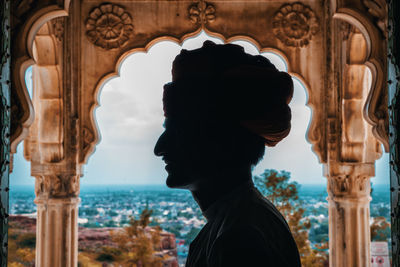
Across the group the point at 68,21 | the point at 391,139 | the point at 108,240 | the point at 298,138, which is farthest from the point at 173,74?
the point at 298,138

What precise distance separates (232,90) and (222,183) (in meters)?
0.19

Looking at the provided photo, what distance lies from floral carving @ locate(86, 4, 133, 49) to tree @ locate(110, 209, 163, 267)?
8.19 ft

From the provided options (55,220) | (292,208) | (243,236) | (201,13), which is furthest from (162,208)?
(243,236)

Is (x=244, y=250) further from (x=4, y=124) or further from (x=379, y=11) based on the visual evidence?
(x=379, y=11)

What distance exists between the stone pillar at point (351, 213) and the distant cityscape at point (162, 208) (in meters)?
0.49

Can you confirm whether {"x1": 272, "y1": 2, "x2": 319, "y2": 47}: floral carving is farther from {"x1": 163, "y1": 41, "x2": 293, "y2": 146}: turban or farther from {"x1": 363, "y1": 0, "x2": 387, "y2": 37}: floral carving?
{"x1": 163, "y1": 41, "x2": 293, "y2": 146}: turban

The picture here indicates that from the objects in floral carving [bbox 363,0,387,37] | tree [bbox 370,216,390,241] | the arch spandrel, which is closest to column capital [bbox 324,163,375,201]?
the arch spandrel

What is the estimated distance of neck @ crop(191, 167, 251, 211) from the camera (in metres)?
0.98

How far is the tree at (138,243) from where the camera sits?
6527 mm

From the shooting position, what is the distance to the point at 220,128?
963 millimetres

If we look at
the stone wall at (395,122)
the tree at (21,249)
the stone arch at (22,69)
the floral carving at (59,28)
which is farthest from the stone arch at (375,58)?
the tree at (21,249)

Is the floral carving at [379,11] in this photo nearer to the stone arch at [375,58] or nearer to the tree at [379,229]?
the stone arch at [375,58]

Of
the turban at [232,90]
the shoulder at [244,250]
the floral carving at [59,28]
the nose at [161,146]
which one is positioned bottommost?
the shoulder at [244,250]

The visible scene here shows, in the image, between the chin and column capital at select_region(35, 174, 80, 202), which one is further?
column capital at select_region(35, 174, 80, 202)
